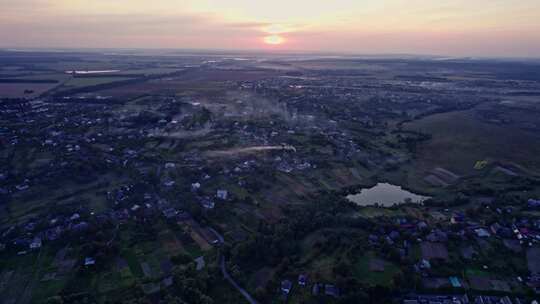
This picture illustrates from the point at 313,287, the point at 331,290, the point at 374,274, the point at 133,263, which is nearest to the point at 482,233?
the point at 374,274

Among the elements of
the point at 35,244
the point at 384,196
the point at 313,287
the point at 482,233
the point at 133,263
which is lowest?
the point at 133,263

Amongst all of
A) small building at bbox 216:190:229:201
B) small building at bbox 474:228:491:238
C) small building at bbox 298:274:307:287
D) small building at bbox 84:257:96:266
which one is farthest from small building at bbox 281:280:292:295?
small building at bbox 474:228:491:238

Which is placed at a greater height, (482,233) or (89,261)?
(482,233)

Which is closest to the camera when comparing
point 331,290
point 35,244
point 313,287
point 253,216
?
point 331,290

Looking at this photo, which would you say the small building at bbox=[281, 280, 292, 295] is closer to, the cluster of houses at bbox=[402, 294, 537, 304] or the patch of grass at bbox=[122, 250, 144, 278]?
the cluster of houses at bbox=[402, 294, 537, 304]

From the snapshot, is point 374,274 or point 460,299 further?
point 374,274

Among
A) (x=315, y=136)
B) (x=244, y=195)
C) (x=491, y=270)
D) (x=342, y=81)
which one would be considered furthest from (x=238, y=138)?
(x=342, y=81)

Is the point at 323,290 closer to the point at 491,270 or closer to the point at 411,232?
the point at 411,232

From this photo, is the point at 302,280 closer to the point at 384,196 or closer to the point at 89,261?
the point at 89,261
